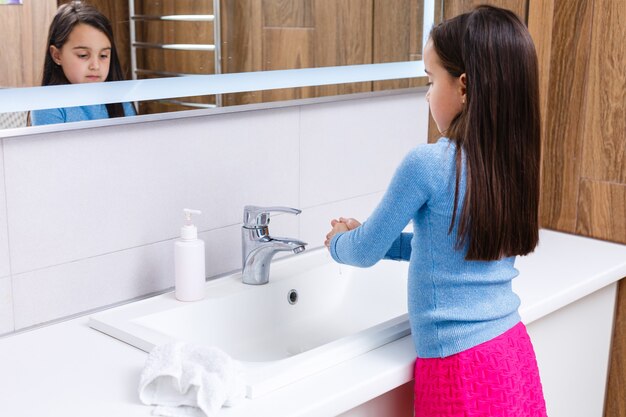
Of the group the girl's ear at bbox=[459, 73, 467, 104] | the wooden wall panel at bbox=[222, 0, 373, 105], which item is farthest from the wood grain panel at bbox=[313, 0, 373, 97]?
the girl's ear at bbox=[459, 73, 467, 104]

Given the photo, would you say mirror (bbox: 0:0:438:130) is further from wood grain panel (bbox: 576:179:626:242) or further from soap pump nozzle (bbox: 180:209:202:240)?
wood grain panel (bbox: 576:179:626:242)

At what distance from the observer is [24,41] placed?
127cm

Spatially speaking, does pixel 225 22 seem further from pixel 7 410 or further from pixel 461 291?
pixel 7 410

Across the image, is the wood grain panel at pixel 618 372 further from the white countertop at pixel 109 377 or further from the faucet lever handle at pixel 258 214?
the faucet lever handle at pixel 258 214

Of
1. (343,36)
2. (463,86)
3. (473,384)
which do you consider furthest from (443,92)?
(343,36)

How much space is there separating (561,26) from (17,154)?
1408 millimetres

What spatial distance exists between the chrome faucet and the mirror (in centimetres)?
23

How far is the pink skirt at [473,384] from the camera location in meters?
1.28

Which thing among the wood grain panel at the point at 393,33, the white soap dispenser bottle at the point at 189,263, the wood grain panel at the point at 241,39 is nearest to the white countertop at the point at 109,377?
the white soap dispenser bottle at the point at 189,263

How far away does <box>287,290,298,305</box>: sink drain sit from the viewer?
5.61 ft

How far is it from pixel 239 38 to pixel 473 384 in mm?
808

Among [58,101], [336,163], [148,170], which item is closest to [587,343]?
[336,163]

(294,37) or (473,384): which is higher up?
(294,37)

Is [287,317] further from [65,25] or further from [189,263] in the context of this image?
[65,25]
